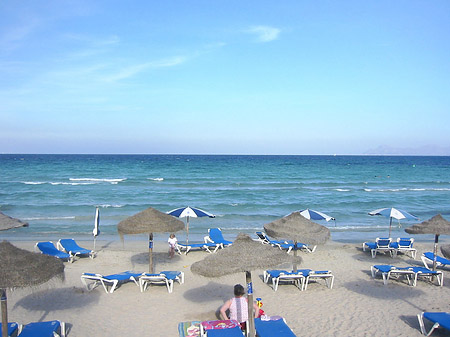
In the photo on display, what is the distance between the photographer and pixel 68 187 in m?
32.4

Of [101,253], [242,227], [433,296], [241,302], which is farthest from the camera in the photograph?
[242,227]

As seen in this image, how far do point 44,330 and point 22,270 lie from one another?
143 cm

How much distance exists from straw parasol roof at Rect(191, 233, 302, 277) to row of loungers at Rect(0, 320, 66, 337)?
7.63 feet

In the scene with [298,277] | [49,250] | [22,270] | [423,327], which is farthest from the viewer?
[49,250]

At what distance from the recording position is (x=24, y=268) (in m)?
5.06

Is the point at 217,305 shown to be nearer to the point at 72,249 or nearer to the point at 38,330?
the point at 38,330

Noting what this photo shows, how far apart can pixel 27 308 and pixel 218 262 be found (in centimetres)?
438

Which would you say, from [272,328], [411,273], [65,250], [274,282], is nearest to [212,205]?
[65,250]

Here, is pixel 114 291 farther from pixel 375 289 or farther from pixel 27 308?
pixel 375 289

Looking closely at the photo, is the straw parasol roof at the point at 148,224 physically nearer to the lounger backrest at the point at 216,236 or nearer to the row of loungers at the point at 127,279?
the row of loungers at the point at 127,279

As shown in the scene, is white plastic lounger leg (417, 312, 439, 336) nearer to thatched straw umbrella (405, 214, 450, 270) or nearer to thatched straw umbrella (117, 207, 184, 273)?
thatched straw umbrella (405, 214, 450, 270)

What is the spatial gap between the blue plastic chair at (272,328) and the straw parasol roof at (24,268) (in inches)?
118

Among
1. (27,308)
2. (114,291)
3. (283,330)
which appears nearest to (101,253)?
(114,291)

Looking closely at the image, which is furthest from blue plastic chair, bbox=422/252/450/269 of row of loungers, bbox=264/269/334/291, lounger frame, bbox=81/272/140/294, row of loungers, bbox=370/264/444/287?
lounger frame, bbox=81/272/140/294
